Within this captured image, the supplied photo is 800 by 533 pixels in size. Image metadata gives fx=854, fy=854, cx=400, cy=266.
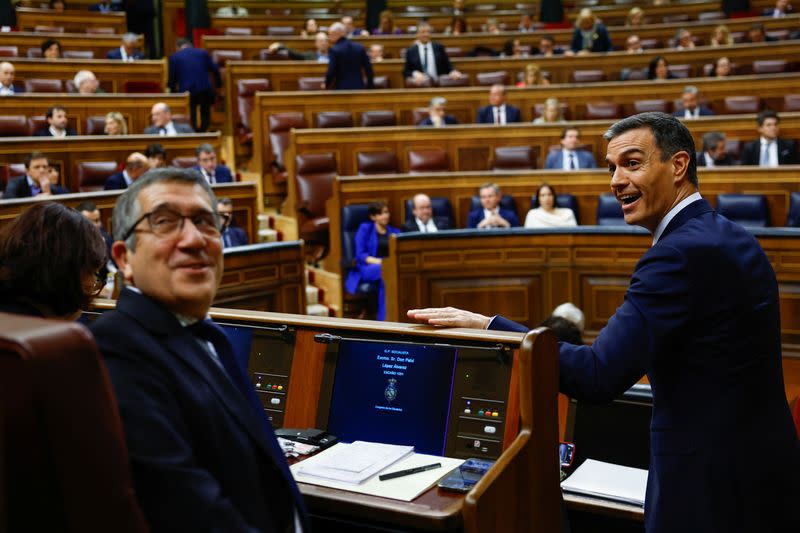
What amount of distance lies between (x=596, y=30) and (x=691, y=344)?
23.4 feet

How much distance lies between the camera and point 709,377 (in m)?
1.40

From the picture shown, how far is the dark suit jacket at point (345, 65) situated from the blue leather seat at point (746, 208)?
10.5 ft

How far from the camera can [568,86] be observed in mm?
6848

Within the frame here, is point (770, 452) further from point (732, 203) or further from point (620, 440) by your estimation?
point (732, 203)

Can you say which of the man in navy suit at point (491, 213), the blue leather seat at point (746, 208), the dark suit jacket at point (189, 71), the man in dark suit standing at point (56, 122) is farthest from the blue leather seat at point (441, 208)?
the dark suit jacket at point (189, 71)

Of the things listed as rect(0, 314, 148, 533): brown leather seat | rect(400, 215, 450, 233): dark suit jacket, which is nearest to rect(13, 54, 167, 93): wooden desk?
rect(400, 215, 450, 233): dark suit jacket

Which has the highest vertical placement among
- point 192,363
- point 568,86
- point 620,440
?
point 568,86

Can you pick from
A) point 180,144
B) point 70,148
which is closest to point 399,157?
point 180,144

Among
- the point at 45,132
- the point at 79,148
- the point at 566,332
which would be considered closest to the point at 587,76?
the point at 79,148

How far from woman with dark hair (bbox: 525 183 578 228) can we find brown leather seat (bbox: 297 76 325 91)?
2922 mm

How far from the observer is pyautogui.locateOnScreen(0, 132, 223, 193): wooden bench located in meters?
5.30

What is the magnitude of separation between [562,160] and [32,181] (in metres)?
3.28

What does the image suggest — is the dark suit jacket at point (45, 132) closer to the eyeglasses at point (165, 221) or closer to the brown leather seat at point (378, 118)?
the brown leather seat at point (378, 118)

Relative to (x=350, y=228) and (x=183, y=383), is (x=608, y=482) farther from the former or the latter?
(x=350, y=228)
